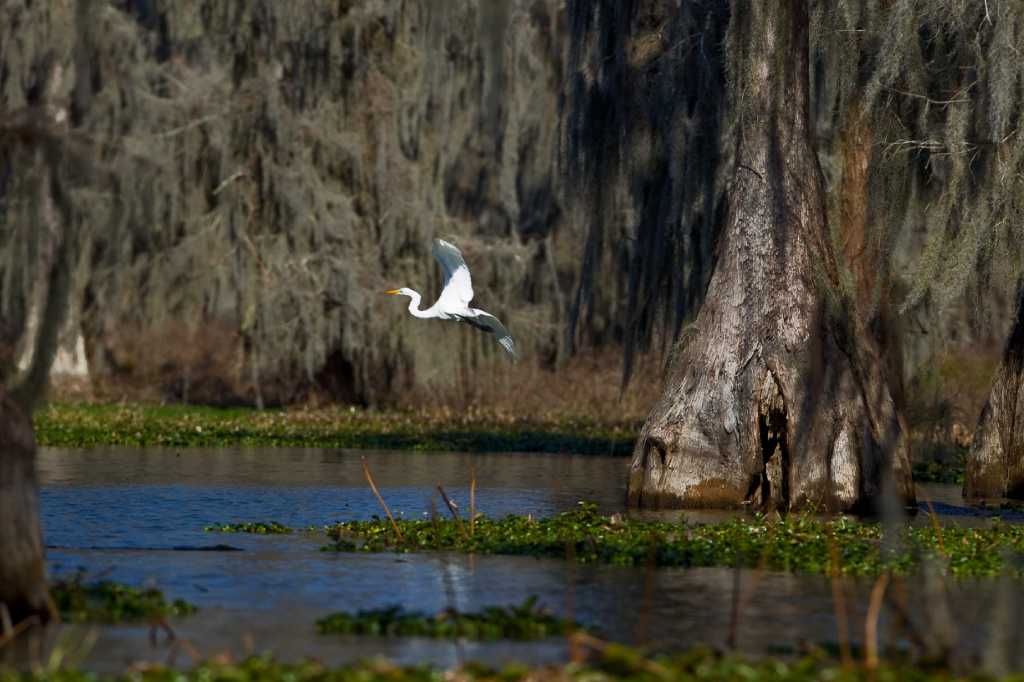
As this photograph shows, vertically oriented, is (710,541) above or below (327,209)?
below

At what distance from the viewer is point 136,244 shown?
3762 centimetres

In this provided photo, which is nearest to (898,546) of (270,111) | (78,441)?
(78,441)

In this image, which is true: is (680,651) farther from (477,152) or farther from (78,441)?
(477,152)

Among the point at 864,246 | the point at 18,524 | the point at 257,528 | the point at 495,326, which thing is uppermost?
the point at 864,246

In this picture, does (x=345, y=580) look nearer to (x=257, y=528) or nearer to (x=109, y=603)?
(x=109, y=603)

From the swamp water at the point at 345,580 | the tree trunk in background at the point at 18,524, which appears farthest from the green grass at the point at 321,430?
the tree trunk in background at the point at 18,524

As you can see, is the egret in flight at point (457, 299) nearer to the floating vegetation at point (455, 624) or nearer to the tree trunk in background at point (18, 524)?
the floating vegetation at point (455, 624)

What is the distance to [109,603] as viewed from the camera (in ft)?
35.2

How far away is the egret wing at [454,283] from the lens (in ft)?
65.9

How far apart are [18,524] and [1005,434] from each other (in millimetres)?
13173

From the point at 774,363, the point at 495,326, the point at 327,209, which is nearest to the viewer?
the point at 774,363

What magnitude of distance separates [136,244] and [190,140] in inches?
98.1

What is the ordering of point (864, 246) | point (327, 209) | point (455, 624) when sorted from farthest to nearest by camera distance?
point (327, 209) < point (864, 246) < point (455, 624)

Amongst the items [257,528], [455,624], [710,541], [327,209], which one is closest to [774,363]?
[710,541]
